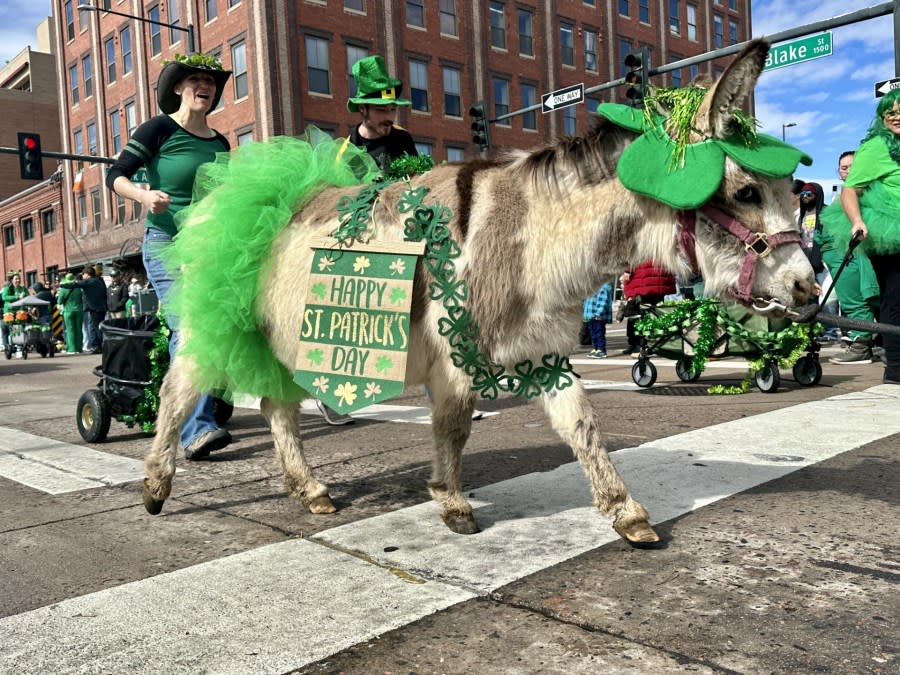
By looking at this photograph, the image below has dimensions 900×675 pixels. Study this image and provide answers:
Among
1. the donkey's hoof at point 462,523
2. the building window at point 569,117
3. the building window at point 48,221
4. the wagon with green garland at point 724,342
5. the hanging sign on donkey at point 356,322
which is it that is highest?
the building window at point 569,117

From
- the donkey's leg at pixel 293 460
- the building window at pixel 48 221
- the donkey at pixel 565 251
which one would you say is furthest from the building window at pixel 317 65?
the donkey at pixel 565 251

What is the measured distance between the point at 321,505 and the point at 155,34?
35.7m

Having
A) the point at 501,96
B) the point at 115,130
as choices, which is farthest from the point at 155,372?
the point at 115,130

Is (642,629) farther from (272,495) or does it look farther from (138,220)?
(138,220)

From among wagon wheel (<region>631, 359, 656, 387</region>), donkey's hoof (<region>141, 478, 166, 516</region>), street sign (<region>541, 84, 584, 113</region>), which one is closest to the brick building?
street sign (<region>541, 84, 584, 113</region>)

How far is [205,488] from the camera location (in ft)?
13.7

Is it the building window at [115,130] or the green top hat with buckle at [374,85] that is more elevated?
the building window at [115,130]

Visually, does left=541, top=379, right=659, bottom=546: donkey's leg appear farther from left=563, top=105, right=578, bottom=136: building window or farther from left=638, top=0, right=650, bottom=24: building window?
left=638, top=0, right=650, bottom=24: building window

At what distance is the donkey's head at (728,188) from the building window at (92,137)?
137 ft

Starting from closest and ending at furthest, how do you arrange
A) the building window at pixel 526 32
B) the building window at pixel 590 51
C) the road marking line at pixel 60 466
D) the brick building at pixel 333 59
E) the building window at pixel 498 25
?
the road marking line at pixel 60 466
the brick building at pixel 333 59
the building window at pixel 498 25
the building window at pixel 526 32
the building window at pixel 590 51

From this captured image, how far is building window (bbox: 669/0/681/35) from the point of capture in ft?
141

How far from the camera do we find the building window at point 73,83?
40.2 meters

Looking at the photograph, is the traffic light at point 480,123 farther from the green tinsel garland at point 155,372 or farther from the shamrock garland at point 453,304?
the shamrock garland at point 453,304

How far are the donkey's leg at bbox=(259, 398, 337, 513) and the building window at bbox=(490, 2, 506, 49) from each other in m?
34.6
